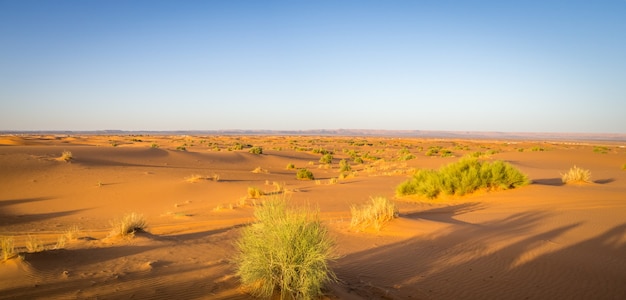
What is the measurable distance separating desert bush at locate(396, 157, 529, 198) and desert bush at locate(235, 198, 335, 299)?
10.9 m

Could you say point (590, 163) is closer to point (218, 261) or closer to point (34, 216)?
point (218, 261)

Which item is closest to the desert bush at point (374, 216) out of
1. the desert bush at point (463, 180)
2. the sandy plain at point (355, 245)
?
the sandy plain at point (355, 245)

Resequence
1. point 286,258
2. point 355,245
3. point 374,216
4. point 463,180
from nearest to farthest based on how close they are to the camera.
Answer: point 286,258 → point 355,245 → point 374,216 → point 463,180

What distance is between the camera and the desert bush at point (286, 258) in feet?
16.0

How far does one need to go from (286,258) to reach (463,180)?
468 inches

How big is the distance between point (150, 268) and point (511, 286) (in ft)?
18.2

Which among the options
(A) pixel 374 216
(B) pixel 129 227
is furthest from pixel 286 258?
(A) pixel 374 216

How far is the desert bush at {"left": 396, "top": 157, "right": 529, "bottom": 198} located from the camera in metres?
15.1

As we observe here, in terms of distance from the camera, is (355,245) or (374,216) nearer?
(355,245)

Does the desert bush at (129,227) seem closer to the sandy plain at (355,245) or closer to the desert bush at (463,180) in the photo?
the sandy plain at (355,245)

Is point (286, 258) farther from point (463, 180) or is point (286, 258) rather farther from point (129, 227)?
point (463, 180)

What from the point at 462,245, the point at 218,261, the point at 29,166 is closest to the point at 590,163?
the point at 462,245

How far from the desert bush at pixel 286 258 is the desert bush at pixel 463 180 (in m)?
10.9

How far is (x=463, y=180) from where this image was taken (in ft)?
49.5
